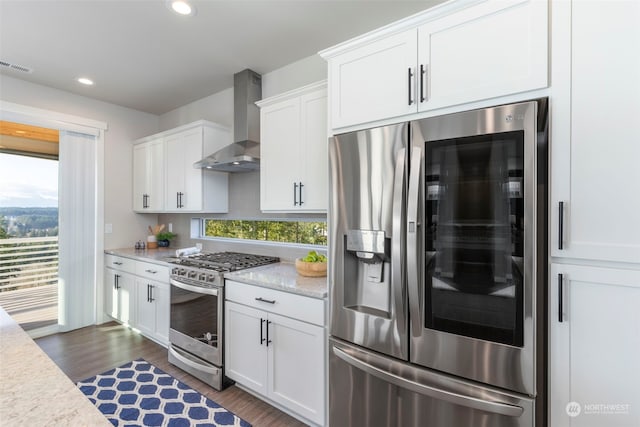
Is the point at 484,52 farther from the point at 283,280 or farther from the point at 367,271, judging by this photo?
the point at 283,280

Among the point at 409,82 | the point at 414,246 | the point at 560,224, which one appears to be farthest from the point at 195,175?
the point at 560,224

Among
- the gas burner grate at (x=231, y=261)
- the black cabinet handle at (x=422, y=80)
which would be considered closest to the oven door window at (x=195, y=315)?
the gas burner grate at (x=231, y=261)

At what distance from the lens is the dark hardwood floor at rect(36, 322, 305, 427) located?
2.19 meters

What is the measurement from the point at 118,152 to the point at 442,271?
14.4ft

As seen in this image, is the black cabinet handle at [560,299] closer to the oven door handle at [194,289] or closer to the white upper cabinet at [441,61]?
the white upper cabinet at [441,61]

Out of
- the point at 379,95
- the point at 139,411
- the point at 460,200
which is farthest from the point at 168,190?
the point at 460,200

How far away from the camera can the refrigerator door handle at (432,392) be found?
4.09 feet

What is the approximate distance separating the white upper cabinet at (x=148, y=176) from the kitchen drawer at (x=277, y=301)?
6.68 feet

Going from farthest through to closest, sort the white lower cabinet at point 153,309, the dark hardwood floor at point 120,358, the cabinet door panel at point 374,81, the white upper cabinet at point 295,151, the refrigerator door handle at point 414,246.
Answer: the white lower cabinet at point 153,309 → the white upper cabinet at point 295,151 → the dark hardwood floor at point 120,358 → the cabinet door panel at point 374,81 → the refrigerator door handle at point 414,246

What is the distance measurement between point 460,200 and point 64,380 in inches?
60.8

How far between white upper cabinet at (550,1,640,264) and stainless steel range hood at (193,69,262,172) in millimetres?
2300

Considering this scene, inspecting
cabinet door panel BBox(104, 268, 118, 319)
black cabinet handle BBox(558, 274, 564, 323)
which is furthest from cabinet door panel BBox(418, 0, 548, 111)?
cabinet door panel BBox(104, 268, 118, 319)

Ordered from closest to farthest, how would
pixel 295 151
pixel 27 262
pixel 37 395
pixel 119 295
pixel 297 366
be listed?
pixel 37 395 < pixel 297 366 < pixel 295 151 < pixel 119 295 < pixel 27 262

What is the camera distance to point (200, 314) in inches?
101
